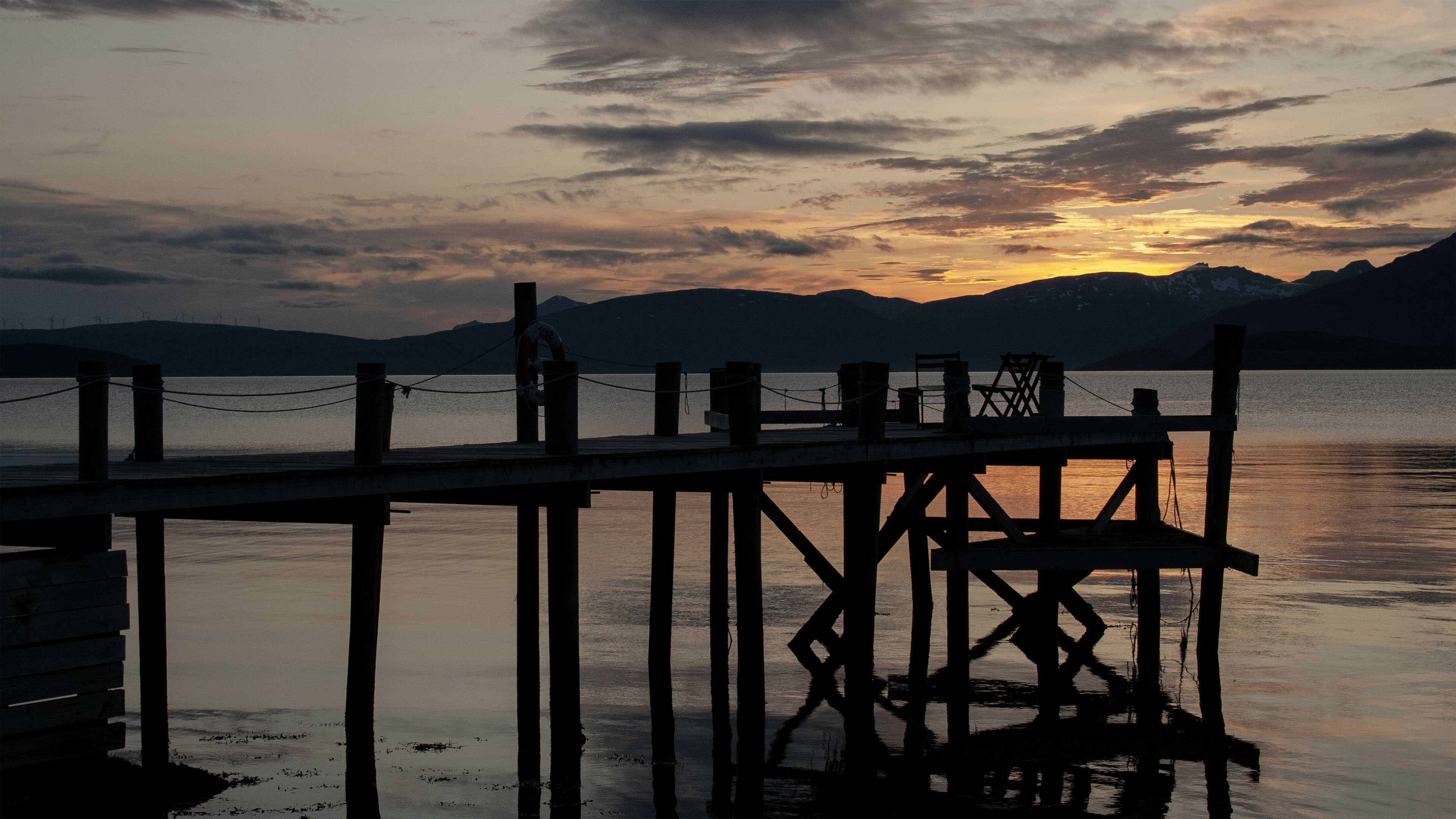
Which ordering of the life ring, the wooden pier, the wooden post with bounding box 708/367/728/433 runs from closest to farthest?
1. the wooden pier
2. the wooden post with bounding box 708/367/728/433
3. the life ring

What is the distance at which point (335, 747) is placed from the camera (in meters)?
13.3

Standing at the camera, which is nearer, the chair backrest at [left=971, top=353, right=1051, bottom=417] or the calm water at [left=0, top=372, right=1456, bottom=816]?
the calm water at [left=0, top=372, right=1456, bottom=816]

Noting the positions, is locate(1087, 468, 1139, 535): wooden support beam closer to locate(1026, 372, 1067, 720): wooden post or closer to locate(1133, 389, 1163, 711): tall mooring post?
locate(1133, 389, 1163, 711): tall mooring post

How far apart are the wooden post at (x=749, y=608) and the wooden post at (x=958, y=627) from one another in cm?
218

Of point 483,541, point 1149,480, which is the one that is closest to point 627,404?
point 483,541

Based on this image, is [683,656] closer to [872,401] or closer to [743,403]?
[872,401]

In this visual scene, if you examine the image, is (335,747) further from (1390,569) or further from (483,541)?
(1390,569)

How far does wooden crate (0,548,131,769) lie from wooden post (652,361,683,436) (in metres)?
7.37

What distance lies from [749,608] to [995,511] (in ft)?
12.4

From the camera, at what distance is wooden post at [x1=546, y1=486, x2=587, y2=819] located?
12.3 meters

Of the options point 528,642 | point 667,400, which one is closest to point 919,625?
point 667,400

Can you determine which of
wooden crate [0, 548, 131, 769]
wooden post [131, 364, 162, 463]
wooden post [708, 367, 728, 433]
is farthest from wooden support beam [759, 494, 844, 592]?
wooden crate [0, 548, 131, 769]

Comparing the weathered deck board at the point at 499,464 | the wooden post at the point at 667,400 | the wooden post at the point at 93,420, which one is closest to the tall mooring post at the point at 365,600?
the weathered deck board at the point at 499,464

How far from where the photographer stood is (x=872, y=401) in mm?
14445
